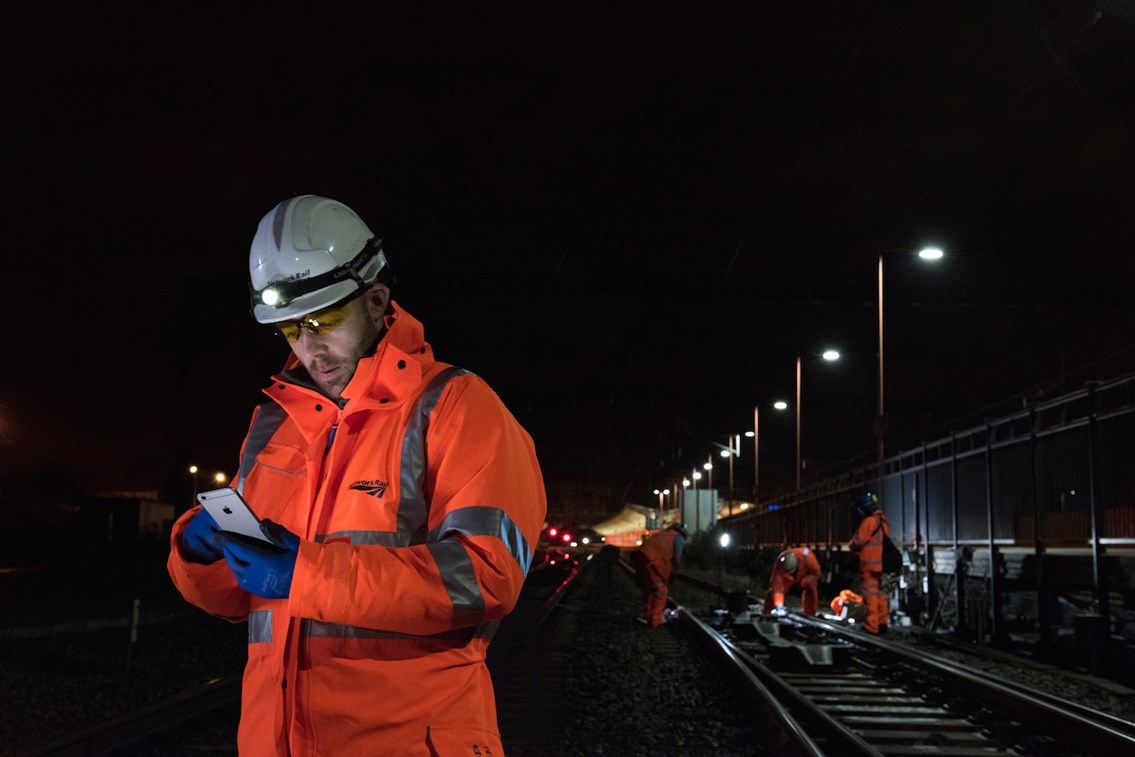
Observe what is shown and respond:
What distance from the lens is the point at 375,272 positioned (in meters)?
2.73

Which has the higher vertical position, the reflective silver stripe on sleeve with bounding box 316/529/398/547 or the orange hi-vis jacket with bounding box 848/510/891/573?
the orange hi-vis jacket with bounding box 848/510/891/573

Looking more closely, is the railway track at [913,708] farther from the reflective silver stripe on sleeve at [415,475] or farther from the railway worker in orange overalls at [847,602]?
the reflective silver stripe on sleeve at [415,475]

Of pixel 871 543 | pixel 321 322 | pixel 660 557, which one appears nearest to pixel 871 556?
pixel 871 543

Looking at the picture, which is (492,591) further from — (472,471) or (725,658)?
(725,658)

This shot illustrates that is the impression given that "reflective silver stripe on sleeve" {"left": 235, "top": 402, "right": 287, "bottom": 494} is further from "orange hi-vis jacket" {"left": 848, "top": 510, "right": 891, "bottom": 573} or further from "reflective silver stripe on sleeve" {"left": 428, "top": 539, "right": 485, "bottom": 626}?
"orange hi-vis jacket" {"left": 848, "top": 510, "right": 891, "bottom": 573}

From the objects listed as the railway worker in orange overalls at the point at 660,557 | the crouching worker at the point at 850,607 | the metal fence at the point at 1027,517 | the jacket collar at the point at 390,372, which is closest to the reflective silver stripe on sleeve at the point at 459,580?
the jacket collar at the point at 390,372

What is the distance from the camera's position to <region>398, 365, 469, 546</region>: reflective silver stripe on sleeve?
2.34 metres

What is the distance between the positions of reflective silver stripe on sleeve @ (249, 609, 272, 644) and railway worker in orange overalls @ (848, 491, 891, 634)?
14791mm

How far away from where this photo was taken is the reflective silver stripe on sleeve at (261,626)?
2.36 metres

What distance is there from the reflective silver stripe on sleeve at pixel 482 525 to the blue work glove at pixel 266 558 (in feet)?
1.00

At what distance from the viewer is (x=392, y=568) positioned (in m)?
2.08

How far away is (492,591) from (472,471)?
0.25 meters

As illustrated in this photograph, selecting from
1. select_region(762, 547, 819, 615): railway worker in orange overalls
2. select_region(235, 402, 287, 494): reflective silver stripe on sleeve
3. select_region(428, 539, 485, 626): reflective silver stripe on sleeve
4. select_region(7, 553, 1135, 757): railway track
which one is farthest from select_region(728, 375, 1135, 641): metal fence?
select_region(428, 539, 485, 626): reflective silver stripe on sleeve

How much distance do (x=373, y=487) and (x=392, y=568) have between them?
28cm
